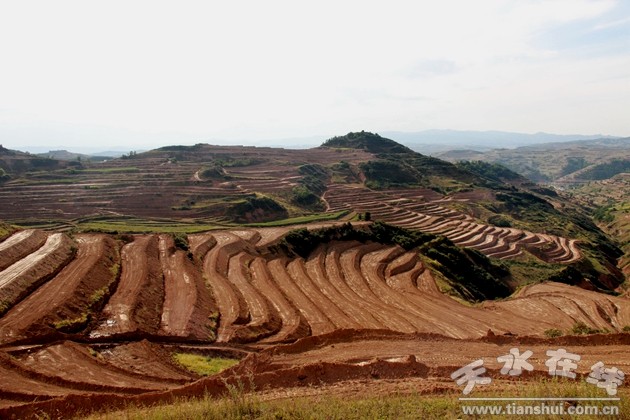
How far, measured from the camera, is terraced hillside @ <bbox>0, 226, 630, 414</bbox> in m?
17.2

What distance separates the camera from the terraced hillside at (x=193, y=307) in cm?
1722

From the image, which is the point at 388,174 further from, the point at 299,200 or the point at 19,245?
the point at 19,245

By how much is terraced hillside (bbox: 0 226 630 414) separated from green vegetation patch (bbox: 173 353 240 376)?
1.70 ft

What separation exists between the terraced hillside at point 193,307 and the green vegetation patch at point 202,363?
0.52 metres

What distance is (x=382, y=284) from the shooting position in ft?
116

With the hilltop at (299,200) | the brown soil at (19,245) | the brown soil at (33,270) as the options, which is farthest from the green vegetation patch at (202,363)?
the hilltop at (299,200)

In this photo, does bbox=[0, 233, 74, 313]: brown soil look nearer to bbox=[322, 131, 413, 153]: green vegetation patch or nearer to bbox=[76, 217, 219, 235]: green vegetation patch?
bbox=[76, 217, 219, 235]: green vegetation patch

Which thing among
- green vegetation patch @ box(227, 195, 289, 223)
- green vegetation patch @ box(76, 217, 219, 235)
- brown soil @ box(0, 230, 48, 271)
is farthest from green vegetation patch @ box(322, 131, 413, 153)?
brown soil @ box(0, 230, 48, 271)

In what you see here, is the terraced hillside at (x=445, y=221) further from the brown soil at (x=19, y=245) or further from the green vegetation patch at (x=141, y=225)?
the brown soil at (x=19, y=245)

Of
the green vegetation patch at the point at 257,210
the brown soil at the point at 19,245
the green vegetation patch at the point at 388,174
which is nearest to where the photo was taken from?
the brown soil at the point at 19,245

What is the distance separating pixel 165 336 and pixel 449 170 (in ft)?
348

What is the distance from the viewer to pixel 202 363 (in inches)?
769

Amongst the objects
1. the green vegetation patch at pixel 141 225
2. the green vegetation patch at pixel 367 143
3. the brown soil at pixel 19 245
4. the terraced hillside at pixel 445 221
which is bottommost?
the terraced hillside at pixel 445 221

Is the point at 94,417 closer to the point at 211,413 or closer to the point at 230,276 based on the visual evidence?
the point at 211,413
